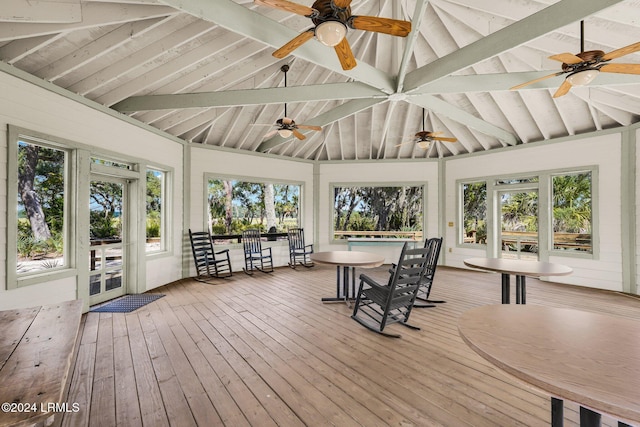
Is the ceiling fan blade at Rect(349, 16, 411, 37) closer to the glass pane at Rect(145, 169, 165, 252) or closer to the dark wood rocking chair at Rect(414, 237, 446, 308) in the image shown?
the dark wood rocking chair at Rect(414, 237, 446, 308)

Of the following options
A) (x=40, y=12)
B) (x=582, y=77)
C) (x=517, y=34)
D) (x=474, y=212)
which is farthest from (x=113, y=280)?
(x=474, y=212)

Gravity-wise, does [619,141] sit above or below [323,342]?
above

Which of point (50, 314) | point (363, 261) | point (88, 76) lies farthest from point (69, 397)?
point (88, 76)

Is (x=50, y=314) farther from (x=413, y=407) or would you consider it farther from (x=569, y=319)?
(x=569, y=319)

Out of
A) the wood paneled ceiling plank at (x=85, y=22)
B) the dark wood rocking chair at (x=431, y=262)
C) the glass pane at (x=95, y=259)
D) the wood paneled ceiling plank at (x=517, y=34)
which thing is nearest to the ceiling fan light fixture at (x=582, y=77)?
the wood paneled ceiling plank at (x=517, y=34)

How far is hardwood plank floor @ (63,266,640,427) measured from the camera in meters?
1.94

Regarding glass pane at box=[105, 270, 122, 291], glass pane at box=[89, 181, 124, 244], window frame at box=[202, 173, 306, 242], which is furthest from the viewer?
window frame at box=[202, 173, 306, 242]

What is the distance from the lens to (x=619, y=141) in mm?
5199

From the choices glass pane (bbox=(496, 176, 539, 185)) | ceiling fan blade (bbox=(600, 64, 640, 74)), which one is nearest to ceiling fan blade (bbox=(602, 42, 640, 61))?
ceiling fan blade (bbox=(600, 64, 640, 74))

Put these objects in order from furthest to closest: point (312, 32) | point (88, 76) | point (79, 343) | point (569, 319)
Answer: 1. point (88, 76)
2. point (79, 343)
3. point (312, 32)
4. point (569, 319)

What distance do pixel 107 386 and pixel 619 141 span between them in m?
8.04

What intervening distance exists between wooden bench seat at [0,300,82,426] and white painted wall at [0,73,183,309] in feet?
4.92

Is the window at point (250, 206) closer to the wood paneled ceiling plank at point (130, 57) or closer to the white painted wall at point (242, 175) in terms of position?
the white painted wall at point (242, 175)

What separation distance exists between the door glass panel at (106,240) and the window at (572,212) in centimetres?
830
